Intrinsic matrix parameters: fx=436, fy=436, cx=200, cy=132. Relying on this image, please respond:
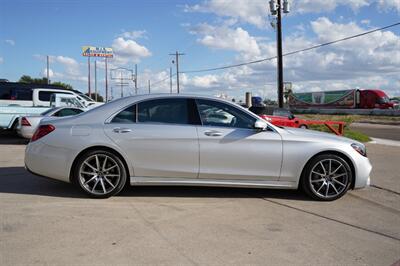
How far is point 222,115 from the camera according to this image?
20.5 feet

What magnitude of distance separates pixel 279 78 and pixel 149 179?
62.1ft

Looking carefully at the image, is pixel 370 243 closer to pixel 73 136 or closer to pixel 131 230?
pixel 131 230

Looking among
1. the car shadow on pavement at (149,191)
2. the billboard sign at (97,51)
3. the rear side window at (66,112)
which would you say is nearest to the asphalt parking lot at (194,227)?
the car shadow on pavement at (149,191)

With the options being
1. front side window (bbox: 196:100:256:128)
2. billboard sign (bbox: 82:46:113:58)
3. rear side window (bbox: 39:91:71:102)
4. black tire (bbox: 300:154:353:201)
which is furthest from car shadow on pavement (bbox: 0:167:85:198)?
billboard sign (bbox: 82:46:113:58)

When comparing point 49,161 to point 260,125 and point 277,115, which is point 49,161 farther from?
point 277,115

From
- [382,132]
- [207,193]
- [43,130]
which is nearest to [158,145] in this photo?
[207,193]

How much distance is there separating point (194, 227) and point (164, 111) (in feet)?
6.41

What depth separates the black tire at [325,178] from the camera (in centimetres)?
623

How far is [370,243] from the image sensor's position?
14.9 ft

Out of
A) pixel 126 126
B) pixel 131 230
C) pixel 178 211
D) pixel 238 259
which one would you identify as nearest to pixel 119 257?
pixel 131 230

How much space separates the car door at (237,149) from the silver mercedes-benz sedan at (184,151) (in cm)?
1

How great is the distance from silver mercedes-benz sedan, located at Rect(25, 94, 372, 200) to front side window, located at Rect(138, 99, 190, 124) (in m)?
0.01

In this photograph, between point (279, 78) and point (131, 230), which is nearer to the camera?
point (131, 230)

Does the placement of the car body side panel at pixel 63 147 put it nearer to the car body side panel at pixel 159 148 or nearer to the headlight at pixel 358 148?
the car body side panel at pixel 159 148
